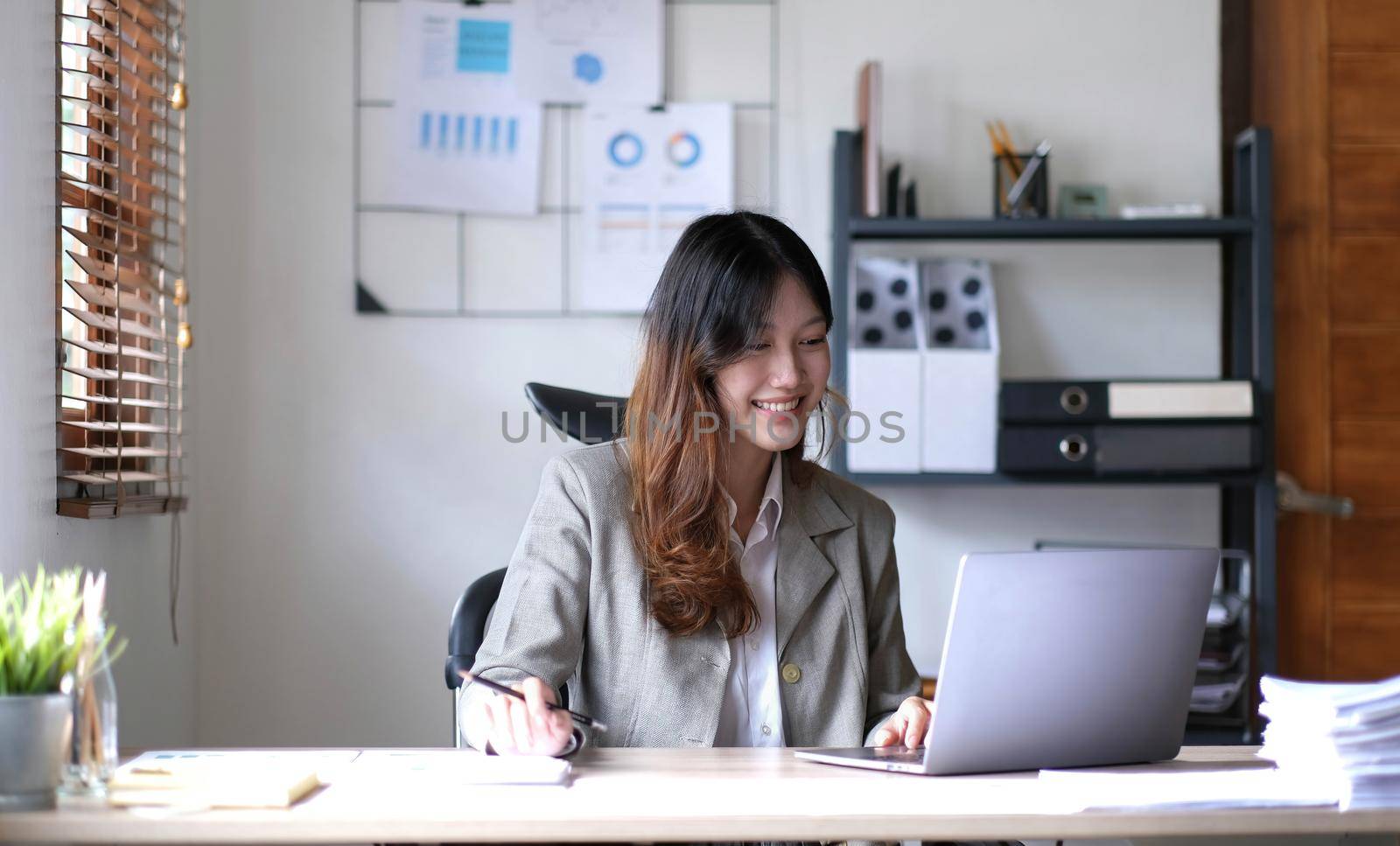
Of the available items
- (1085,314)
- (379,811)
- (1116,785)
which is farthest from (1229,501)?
(379,811)

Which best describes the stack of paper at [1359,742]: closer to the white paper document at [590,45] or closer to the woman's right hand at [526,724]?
the woman's right hand at [526,724]

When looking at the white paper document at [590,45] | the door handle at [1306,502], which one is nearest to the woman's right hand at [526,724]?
the white paper document at [590,45]

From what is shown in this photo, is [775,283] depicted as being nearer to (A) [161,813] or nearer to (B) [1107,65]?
(A) [161,813]

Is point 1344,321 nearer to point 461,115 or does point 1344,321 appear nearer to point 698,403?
point 698,403

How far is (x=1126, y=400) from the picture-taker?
2.42m

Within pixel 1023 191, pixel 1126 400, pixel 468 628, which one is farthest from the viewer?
pixel 1023 191

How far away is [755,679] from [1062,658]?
488mm

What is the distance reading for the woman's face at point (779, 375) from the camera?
153cm

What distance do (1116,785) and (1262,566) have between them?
157 cm

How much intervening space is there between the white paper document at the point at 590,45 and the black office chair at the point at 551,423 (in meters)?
1.01

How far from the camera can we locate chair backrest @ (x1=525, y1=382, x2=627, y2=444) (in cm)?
181

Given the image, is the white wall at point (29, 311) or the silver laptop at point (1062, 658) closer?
the silver laptop at point (1062, 658)

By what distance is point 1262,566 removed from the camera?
249cm
